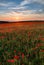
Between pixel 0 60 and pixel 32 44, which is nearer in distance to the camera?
pixel 0 60

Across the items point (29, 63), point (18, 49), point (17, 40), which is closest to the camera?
point (29, 63)

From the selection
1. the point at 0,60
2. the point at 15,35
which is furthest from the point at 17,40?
the point at 0,60

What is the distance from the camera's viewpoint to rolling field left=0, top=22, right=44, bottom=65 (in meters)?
3.57

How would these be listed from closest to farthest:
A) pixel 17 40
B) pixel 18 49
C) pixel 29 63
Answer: pixel 29 63 → pixel 18 49 → pixel 17 40

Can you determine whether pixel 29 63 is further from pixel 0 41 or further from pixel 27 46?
pixel 0 41

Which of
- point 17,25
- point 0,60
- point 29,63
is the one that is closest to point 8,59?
point 0,60

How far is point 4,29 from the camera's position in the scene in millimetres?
4488

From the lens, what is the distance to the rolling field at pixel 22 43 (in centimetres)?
357

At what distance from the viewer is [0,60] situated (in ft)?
12.1

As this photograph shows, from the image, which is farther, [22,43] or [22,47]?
[22,43]

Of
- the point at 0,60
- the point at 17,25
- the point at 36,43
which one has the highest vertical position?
the point at 17,25

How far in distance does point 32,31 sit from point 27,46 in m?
0.56

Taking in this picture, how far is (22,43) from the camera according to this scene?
13.6ft

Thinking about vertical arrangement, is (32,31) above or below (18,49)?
above
